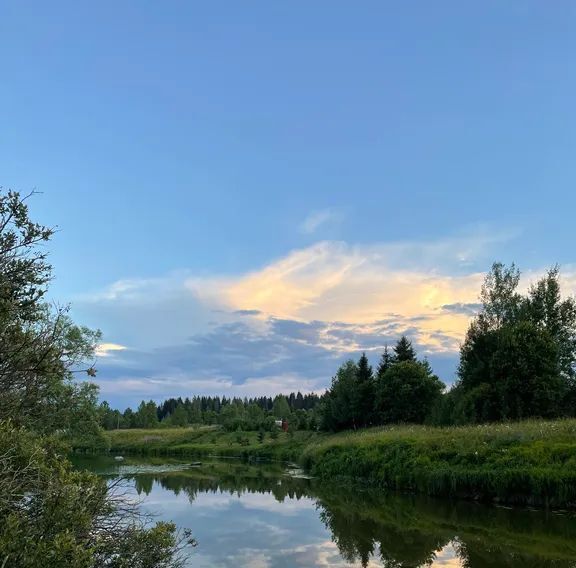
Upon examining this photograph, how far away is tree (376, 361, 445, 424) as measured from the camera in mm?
45625

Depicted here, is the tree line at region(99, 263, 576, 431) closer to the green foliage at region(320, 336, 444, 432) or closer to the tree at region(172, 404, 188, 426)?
the green foliage at region(320, 336, 444, 432)

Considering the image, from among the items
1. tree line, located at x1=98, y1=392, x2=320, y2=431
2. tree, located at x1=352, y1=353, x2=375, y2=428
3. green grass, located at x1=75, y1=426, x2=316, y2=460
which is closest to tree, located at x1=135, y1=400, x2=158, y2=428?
tree line, located at x1=98, y1=392, x2=320, y2=431

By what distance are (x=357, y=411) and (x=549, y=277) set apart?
21859mm

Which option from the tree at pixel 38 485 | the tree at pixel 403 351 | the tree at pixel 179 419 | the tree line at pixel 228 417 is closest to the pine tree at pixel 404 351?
the tree at pixel 403 351

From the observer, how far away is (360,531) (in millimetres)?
17688

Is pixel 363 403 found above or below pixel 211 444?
above

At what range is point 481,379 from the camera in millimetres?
39906

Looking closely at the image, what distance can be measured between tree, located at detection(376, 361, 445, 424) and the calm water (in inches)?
752

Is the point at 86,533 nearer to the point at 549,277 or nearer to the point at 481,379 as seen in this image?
the point at 481,379

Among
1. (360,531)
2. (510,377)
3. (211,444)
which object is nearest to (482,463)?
(360,531)

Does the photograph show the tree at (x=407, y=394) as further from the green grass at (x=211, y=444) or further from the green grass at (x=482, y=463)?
the green grass at (x=482, y=463)

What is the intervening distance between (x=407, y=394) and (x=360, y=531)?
2877 centimetres

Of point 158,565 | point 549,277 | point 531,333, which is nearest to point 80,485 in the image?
point 158,565

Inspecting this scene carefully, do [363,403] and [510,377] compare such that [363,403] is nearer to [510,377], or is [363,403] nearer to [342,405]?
[342,405]
